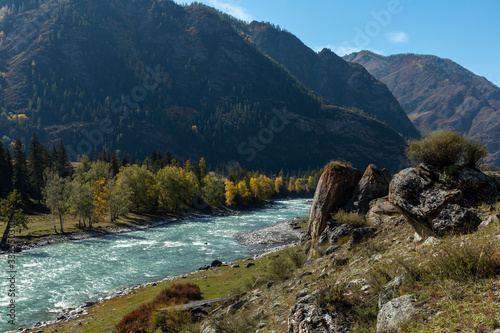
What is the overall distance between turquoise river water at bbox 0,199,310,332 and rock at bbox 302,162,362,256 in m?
22.1

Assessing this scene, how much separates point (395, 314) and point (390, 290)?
1.13 meters

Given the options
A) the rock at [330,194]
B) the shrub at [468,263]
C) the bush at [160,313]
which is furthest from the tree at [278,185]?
the shrub at [468,263]

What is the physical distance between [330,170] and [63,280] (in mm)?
32345

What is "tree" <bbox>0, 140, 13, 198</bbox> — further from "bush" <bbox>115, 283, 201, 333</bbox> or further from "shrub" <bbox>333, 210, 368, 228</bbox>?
"shrub" <bbox>333, 210, 368, 228</bbox>

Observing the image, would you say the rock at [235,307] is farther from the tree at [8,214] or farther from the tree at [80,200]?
the tree at [80,200]

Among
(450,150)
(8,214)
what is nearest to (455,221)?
(450,150)

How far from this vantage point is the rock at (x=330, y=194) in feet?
63.4

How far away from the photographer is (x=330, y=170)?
19875 millimetres

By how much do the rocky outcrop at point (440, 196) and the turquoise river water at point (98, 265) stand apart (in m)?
28.3

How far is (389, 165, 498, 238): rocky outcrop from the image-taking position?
10078 mm

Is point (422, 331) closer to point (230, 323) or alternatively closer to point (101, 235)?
point (230, 323)

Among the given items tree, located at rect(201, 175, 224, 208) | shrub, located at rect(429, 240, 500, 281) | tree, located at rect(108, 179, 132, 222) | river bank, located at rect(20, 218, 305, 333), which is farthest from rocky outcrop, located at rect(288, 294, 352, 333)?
tree, located at rect(201, 175, 224, 208)

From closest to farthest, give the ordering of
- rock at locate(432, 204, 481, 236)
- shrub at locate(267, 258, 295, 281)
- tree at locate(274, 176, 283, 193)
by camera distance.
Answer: rock at locate(432, 204, 481, 236), shrub at locate(267, 258, 295, 281), tree at locate(274, 176, 283, 193)

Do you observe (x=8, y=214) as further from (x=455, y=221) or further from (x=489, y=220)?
(x=489, y=220)
